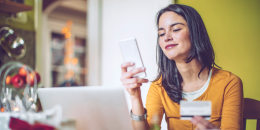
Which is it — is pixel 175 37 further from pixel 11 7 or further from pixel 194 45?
pixel 11 7

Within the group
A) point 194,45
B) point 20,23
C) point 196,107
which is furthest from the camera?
point 20,23

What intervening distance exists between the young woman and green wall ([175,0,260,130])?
0.04 metres

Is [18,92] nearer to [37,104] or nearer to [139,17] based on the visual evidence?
[37,104]

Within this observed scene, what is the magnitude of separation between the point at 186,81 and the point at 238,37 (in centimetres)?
35

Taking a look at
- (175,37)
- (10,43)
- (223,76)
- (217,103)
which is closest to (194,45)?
(175,37)

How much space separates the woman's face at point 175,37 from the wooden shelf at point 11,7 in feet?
4.75

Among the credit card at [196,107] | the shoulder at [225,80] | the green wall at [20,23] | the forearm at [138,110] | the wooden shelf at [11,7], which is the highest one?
the wooden shelf at [11,7]

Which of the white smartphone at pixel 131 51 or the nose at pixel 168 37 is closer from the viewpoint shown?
the white smartphone at pixel 131 51

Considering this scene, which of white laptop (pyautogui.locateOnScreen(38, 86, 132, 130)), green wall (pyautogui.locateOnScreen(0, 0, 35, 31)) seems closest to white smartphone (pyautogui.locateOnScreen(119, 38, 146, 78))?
white laptop (pyautogui.locateOnScreen(38, 86, 132, 130))

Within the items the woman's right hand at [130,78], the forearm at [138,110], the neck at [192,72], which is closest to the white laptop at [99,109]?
the woman's right hand at [130,78]

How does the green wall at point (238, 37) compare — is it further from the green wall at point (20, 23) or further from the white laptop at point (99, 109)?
the green wall at point (20, 23)

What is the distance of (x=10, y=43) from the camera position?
227 cm

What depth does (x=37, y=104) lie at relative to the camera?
6.07 feet

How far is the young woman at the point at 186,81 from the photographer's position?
4.09ft
